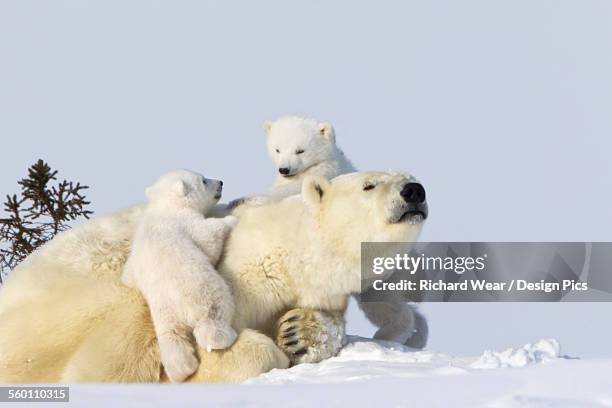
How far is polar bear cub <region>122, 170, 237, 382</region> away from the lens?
737 cm

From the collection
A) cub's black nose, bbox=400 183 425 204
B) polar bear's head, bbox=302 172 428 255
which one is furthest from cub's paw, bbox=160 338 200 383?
cub's black nose, bbox=400 183 425 204

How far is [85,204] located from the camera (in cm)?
1112

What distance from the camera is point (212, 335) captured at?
7.32 m

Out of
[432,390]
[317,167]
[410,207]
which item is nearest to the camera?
[432,390]

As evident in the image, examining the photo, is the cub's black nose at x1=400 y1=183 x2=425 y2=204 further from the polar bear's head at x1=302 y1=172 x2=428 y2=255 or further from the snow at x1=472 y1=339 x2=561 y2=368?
the snow at x1=472 y1=339 x2=561 y2=368

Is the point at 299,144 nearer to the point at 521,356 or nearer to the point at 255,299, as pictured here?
the point at 255,299

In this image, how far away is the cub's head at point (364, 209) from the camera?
7.59 m

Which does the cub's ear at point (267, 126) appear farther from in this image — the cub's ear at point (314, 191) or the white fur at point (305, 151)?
the cub's ear at point (314, 191)

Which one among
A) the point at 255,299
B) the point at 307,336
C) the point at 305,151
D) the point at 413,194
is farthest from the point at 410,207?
the point at 305,151

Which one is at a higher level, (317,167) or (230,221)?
(317,167)

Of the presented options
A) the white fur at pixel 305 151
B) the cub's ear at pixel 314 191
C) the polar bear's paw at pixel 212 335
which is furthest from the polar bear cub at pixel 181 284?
the white fur at pixel 305 151

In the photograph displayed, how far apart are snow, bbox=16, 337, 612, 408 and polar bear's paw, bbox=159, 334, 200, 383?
0.95m

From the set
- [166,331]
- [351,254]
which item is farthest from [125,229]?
[351,254]

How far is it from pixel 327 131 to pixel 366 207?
324 cm
